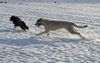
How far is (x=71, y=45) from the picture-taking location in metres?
11.1

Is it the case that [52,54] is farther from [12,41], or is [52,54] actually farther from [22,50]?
[12,41]

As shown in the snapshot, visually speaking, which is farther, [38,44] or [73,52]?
[38,44]

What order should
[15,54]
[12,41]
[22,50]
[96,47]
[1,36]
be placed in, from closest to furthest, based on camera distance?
1. [15,54]
2. [22,50]
3. [96,47]
4. [12,41]
5. [1,36]

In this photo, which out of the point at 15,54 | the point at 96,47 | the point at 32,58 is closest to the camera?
the point at 32,58

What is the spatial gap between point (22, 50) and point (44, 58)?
4.50 ft

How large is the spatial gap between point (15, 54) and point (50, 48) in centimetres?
166

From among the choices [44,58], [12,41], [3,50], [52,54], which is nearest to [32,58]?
[44,58]

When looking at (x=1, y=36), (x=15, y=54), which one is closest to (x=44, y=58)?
(x=15, y=54)

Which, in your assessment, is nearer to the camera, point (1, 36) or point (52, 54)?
point (52, 54)

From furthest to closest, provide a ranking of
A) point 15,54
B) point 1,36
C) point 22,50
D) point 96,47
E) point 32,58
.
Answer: point 1,36, point 96,47, point 22,50, point 15,54, point 32,58

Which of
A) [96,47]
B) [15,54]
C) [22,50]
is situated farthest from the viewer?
[96,47]

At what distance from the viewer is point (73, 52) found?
9.78m

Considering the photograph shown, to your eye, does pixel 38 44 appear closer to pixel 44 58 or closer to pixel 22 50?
pixel 22 50

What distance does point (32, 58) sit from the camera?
8578mm
